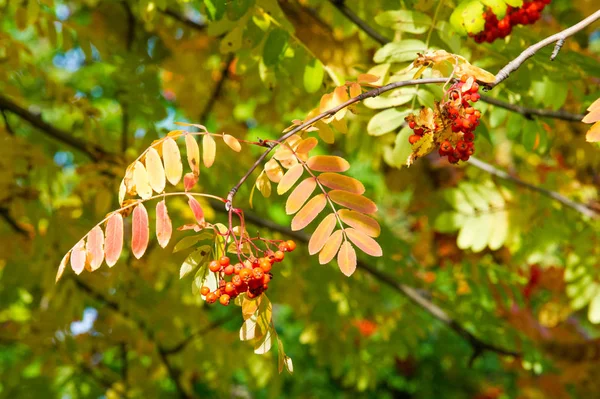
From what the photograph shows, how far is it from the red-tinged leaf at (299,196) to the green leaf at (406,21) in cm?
66

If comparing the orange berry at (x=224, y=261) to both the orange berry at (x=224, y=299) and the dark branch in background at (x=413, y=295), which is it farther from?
the dark branch in background at (x=413, y=295)

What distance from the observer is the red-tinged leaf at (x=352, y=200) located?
141cm

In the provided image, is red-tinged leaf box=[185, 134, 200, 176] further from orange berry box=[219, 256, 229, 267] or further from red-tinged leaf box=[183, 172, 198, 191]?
orange berry box=[219, 256, 229, 267]

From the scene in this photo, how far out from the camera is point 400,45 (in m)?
1.86

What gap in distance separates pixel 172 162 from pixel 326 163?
13.9 inches

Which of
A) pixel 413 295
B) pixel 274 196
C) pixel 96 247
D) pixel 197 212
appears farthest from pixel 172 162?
pixel 413 295

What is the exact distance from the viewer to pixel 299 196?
4.68 feet

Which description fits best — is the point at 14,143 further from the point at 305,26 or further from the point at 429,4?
the point at 429,4

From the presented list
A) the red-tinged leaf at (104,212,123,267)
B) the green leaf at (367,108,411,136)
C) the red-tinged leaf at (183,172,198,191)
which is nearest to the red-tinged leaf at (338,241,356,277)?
the red-tinged leaf at (183,172,198,191)

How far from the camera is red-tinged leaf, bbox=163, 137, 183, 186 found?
139 centimetres

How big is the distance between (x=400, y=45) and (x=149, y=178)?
900mm

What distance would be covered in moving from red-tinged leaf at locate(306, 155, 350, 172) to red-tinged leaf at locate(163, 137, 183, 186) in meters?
0.30

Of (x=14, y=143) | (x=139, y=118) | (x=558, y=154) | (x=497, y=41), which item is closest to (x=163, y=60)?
(x=139, y=118)

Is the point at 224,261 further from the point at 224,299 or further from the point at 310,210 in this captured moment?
the point at 310,210
